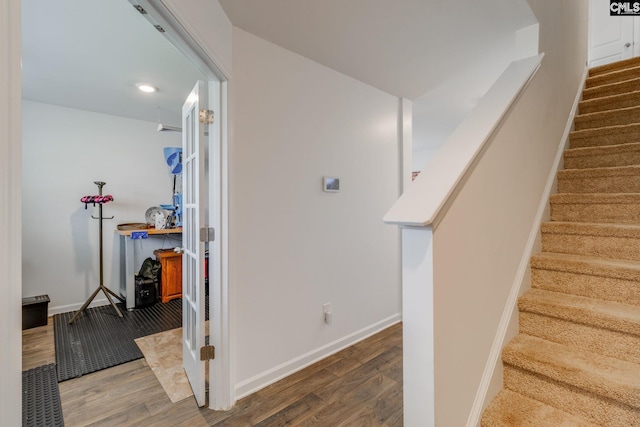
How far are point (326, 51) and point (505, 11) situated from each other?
111 centimetres

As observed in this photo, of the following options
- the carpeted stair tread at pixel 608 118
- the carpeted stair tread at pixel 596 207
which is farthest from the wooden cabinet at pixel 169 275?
the carpeted stair tread at pixel 608 118

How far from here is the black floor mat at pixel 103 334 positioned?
2189 millimetres

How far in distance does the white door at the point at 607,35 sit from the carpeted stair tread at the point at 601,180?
3511 millimetres

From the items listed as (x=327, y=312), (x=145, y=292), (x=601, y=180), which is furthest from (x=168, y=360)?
(x=601, y=180)

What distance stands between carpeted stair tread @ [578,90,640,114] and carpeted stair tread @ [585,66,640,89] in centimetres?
45

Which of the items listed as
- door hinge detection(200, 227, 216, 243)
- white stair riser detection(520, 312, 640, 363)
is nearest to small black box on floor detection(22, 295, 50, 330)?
door hinge detection(200, 227, 216, 243)

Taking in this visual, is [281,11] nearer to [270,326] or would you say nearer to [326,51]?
[326,51]

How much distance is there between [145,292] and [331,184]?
2714mm

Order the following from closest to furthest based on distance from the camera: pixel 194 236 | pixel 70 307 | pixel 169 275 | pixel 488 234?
pixel 488 234, pixel 194 236, pixel 70 307, pixel 169 275

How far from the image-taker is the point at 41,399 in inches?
69.7

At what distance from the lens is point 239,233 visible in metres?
1.80

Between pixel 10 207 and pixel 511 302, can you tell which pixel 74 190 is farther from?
pixel 511 302

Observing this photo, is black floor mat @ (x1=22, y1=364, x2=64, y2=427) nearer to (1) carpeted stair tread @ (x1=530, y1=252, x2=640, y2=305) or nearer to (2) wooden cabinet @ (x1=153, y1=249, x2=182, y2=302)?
(2) wooden cabinet @ (x1=153, y1=249, x2=182, y2=302)

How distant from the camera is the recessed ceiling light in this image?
2.70 meters
